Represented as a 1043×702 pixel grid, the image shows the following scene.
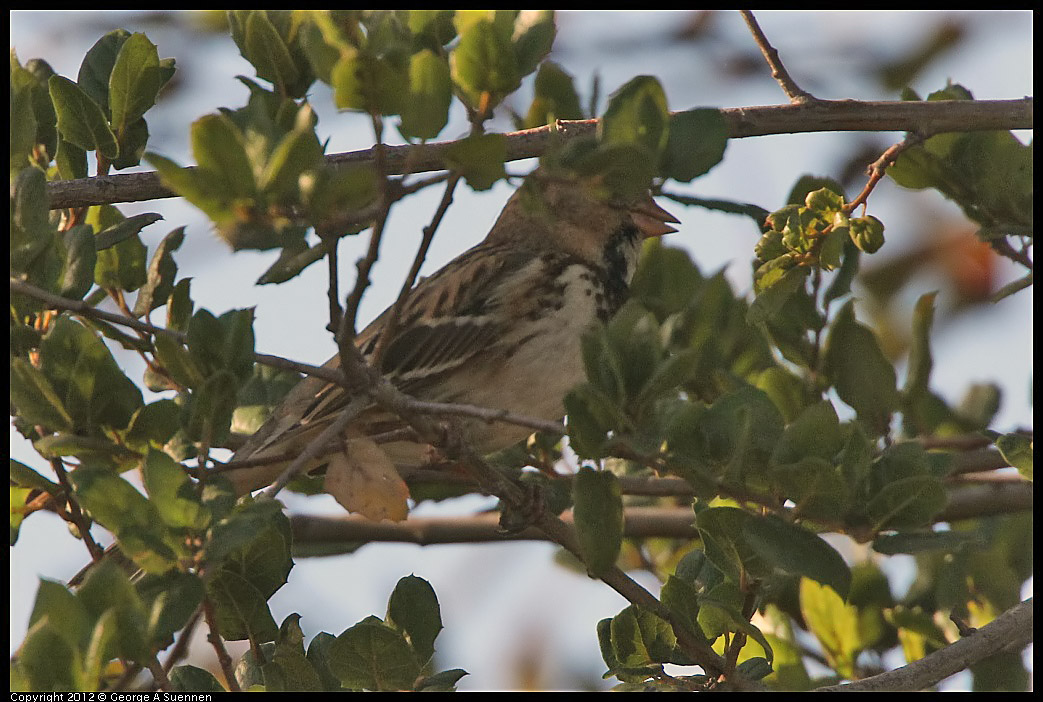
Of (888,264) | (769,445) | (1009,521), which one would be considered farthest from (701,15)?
(769,445)

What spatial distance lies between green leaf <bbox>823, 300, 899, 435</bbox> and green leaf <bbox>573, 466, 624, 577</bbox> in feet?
4.67

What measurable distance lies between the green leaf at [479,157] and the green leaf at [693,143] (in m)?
0.29

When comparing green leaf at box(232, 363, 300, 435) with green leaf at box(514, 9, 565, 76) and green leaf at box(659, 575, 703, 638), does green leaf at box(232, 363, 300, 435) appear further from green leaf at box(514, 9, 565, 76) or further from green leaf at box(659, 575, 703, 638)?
green leaf at box(514, 9, 565, 76)

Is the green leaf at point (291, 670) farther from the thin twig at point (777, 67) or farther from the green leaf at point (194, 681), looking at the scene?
the thin twig at point (777, 67)

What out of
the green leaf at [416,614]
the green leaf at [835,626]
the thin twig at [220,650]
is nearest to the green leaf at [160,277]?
the thin twig at [220,650]

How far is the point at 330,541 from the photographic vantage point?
369 cm

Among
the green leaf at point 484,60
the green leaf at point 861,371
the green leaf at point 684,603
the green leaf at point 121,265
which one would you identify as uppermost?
the green leaf at point 121,265

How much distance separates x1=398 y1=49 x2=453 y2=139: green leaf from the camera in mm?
1722

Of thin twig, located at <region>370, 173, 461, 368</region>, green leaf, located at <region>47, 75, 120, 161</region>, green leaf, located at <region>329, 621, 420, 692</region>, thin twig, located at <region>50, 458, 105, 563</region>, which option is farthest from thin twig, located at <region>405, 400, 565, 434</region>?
green leaf, located at <region>47, 75, 120, 161</region>

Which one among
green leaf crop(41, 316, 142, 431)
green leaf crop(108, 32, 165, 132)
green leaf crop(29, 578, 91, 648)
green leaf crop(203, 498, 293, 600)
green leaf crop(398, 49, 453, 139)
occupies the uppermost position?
green leaf crop(108, 32, 165, 132)

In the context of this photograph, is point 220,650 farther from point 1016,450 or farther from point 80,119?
point 1016,450

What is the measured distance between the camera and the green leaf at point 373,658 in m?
2.11

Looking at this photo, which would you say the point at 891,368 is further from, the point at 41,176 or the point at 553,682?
the point at 41,176
